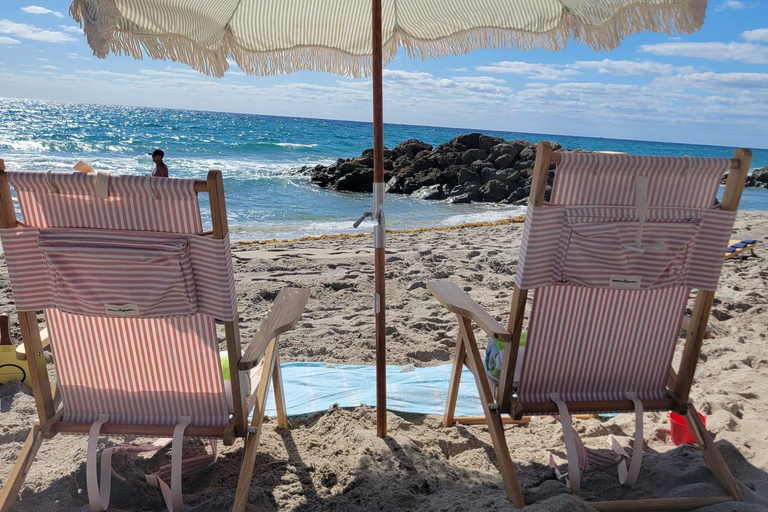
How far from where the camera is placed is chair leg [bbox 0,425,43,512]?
177 cm

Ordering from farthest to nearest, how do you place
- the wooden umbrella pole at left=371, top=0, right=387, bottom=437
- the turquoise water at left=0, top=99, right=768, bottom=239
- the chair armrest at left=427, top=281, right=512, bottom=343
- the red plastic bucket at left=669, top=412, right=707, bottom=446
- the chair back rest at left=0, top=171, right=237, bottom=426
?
the turquoise water at left=0, top=99, right=768, bottom=239 → the red plastic bucket at left=669, top=412, right=707, bottom=446 → the wooden umbrella pole at left=371, top=0, right=387, bottom=437 → the chair armrest at left=427, top=281, right=512, bottom=343 → the chair back rest at left=0, top=171, right=237, bottom=426

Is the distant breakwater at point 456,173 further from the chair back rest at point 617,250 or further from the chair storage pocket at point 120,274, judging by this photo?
the chair storage pocket at point 120,274

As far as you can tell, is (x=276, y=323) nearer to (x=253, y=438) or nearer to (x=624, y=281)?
(x=253, y=438)

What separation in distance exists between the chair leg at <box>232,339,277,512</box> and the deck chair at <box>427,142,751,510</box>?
2.62 feet

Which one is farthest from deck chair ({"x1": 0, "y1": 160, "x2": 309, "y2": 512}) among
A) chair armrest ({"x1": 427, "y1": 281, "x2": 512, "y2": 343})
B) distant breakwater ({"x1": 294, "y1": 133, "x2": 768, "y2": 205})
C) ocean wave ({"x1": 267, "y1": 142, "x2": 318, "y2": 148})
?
ocean wave ({"x1": 267, "y1": 142, "x2": 318, "y2": 148})

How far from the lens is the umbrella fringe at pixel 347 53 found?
196 cm

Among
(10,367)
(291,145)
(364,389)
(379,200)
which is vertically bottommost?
(291,145)

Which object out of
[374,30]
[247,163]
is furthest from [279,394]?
[247,163]

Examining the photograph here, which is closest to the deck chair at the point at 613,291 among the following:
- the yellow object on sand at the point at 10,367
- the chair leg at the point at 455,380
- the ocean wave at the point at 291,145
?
the chair leg at the point at 455,380

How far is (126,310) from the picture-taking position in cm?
178

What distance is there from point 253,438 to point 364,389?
1016mm

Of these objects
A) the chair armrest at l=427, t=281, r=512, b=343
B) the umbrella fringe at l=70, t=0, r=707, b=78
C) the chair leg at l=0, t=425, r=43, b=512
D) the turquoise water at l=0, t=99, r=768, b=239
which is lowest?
the turquoise water at l=0, t=99, r=768, b=239

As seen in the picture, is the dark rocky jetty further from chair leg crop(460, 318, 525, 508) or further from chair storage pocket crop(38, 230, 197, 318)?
chair storage pocket crop(38, 230, 197, 318)

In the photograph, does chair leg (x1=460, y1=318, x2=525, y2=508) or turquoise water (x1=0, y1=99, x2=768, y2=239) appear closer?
chair leg (x1=460, y1=318, x2=525, y2=508)
